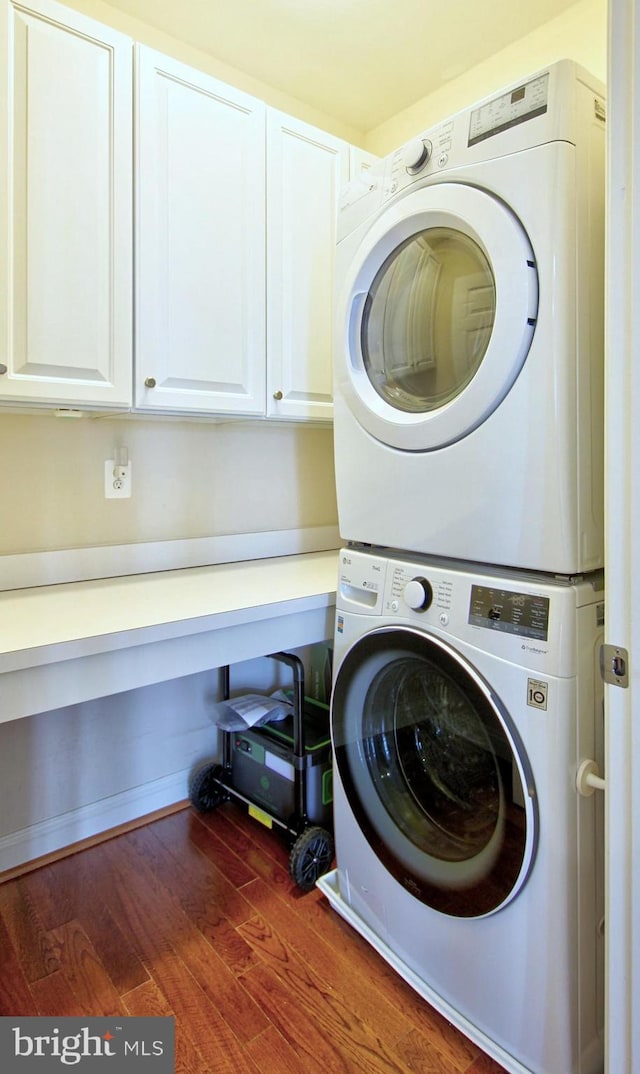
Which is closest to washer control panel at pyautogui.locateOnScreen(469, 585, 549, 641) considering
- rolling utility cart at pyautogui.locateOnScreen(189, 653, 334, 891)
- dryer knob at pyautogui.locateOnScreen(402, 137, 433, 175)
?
rolling utility cart at pyautogui.locateOnScreen(189, 653, 334, 891)

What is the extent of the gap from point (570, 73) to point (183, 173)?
961 millimetres

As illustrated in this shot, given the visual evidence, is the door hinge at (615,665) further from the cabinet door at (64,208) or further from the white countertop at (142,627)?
the cabinet door at (64,208)

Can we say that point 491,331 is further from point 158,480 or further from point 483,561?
point 158,480

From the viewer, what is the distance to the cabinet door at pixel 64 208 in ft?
4.08

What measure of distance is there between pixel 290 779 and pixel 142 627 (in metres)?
0.77

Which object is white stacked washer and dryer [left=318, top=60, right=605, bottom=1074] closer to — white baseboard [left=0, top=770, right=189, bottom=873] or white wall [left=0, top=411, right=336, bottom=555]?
white wall [left=0, top=411, right=336, bottom=555]

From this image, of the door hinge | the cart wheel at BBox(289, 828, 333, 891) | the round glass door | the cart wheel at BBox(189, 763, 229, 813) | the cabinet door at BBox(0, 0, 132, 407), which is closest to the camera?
the door hinge

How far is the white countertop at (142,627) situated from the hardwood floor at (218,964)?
69 centimetres

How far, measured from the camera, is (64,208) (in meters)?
1.30

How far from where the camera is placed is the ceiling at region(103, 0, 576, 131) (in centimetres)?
166

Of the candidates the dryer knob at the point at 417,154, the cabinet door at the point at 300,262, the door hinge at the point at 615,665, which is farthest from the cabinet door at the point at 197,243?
the door hinge at the point at 615,665

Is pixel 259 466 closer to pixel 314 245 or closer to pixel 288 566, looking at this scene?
pixel 288 566

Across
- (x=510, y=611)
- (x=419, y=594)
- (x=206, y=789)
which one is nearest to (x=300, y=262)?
(x=419, y=594)

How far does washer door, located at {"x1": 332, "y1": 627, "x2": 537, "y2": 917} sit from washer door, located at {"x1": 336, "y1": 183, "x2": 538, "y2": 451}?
1.53 ft
